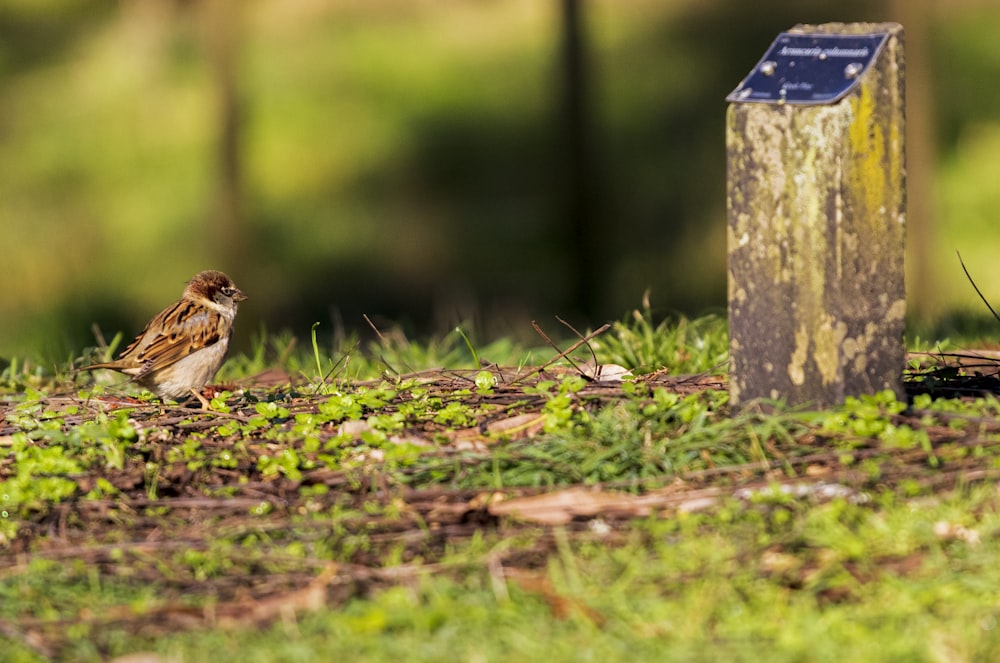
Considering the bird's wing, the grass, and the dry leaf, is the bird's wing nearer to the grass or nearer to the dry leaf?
the grass

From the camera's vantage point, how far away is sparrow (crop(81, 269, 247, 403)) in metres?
7.37

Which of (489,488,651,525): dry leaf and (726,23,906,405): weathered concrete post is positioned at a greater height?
(726,23,906,405): weathered concrete post

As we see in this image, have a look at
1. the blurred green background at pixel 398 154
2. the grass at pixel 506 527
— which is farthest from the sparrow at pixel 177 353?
the blurred green background at pixel 398 154

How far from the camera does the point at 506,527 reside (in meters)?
4.79

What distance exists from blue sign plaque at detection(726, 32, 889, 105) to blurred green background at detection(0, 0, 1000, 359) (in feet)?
23.2

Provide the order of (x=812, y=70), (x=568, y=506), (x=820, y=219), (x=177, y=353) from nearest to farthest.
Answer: (x=568, y=506), (x=820, y=219), (x=812, y=70), (x=177, y=353)

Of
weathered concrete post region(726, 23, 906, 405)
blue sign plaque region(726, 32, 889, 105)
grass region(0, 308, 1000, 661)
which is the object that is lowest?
grass region(0, 308, 1000, 661)

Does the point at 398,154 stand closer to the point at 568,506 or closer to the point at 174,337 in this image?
the point at 174,337

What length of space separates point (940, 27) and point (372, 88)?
769 centimetres

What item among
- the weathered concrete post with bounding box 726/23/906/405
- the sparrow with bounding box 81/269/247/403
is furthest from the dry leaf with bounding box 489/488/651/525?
the sparrow with bounding box 81/269/247/403

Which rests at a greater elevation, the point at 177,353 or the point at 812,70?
the point at 812,70

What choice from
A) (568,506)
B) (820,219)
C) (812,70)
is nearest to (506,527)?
(568,506)

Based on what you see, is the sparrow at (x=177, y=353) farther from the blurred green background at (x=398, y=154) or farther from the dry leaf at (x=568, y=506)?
the blurred green background at (x=398, y=154)

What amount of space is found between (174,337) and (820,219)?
3.77 m
